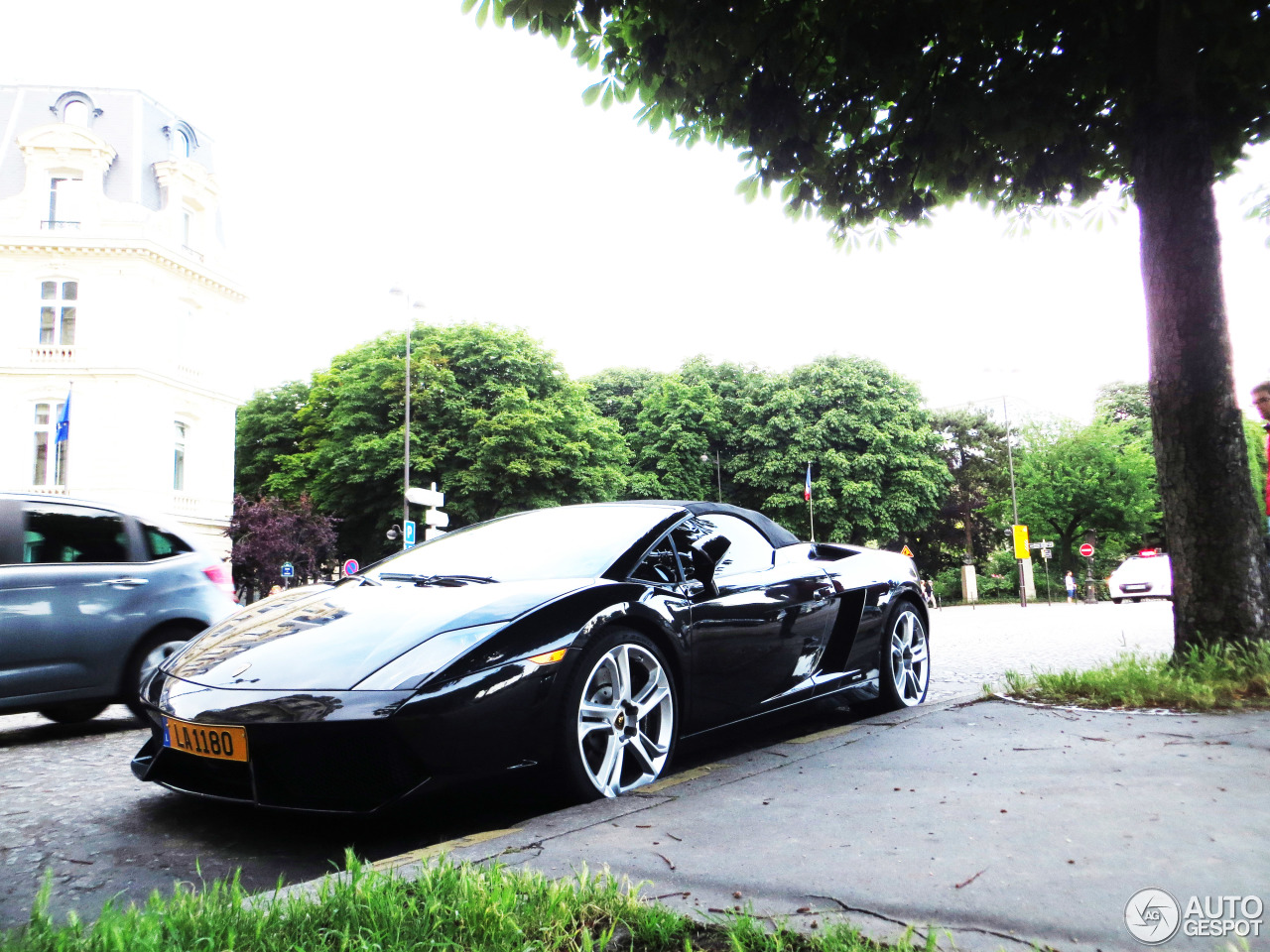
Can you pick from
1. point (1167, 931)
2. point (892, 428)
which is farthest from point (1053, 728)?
point (892, 428)

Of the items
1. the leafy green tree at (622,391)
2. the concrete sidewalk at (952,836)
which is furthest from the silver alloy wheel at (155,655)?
the leafy green tree at (622,391)

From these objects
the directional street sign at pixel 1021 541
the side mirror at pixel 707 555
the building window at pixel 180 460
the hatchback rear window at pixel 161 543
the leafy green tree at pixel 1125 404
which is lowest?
the side mirror at pixel 707 555

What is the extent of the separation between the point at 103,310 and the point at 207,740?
34156mm

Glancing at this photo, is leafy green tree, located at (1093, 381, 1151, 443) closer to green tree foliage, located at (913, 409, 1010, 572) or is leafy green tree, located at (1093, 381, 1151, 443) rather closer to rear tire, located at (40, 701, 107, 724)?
green tree foliage, located at (913, 409, 1010, 572)

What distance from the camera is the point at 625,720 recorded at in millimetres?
3570

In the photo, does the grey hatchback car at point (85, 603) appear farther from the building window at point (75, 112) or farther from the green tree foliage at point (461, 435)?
the building window at point (75, 112)

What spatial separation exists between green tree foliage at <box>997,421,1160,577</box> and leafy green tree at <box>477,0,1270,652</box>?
41078mm

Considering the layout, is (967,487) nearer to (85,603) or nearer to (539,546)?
(85,603)

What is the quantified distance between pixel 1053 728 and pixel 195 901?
3554 millimetres

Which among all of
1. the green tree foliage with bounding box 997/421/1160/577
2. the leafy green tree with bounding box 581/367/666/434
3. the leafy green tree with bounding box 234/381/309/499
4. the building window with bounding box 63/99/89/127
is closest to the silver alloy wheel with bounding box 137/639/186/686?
the building window with bounding box 63/99/89/127

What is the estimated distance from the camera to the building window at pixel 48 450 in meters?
31.9

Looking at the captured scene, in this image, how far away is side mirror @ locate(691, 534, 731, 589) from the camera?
4148mm

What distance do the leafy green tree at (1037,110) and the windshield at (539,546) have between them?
2.99 metres

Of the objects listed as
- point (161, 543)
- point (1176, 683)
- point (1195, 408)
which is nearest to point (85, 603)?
point (161, 543)
